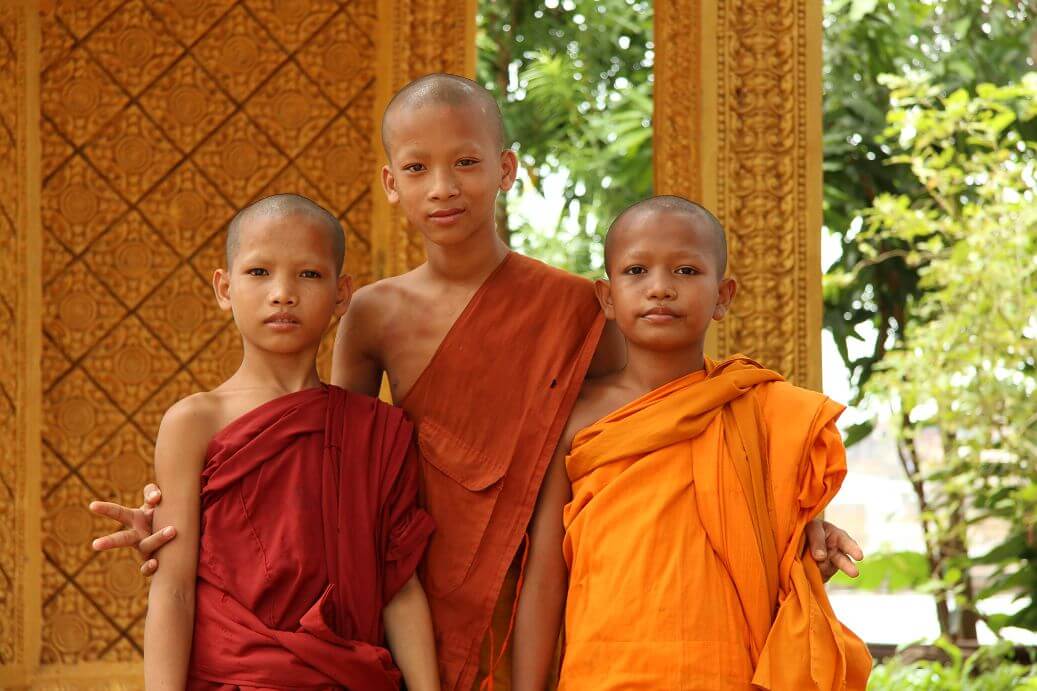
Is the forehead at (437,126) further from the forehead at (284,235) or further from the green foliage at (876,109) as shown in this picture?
the green foliage at (876,109)

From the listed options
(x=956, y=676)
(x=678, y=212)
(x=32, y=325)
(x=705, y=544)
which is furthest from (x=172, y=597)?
(x=956, y=676)

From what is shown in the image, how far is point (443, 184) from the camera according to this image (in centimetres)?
241

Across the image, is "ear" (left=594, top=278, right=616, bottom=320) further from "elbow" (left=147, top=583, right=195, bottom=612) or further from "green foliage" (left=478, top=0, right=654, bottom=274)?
"green foliage" (left=478, top=0, right=654, bottom=274)

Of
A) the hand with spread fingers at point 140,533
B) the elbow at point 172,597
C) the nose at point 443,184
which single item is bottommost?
the elbow at point 172,597

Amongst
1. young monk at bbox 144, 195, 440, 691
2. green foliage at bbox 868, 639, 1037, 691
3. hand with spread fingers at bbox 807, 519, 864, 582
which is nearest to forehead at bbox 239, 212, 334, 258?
young monk at bbox 144, 195, 440, 691

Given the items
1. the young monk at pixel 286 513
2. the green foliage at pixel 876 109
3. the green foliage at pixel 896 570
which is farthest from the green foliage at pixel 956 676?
the young monk at pixel 286 513

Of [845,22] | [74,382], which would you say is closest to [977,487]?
[845,22]

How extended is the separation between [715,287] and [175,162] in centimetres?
309

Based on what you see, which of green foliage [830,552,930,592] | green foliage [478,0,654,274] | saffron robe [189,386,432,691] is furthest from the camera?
green foliage [478,0,654,274]

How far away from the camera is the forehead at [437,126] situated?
2.44 m

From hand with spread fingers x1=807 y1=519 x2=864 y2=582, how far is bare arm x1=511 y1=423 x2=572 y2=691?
0.50 metres

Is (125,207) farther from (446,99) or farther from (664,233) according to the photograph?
(664,233)

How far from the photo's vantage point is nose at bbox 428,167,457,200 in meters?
2.41

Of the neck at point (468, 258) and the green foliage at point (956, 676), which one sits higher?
the neck at point (468, 258)
